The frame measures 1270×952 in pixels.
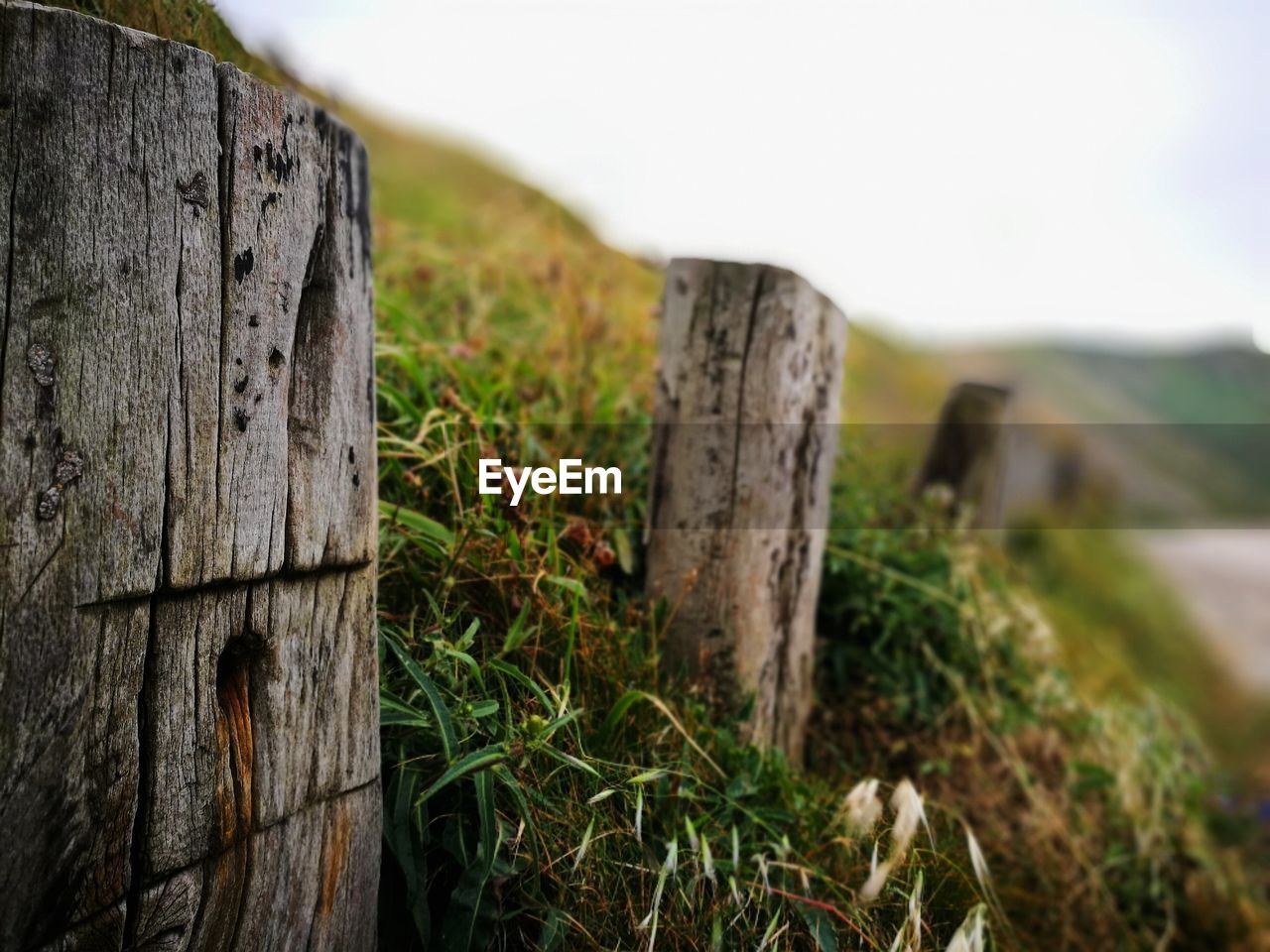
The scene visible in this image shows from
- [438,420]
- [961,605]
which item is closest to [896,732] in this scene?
[961,605]

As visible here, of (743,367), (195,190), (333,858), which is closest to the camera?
(195,190)

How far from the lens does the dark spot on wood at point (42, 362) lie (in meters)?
1.12

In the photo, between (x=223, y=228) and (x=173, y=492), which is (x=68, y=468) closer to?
(x=173, y=492)

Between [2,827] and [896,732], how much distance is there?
8.03 ft

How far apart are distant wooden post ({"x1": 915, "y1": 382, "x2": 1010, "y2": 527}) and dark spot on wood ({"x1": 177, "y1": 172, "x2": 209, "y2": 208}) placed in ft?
12.1

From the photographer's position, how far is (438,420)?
238cm

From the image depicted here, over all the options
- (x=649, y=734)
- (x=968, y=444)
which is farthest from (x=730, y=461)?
(x=968, y=444)

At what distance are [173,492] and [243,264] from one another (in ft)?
1.13

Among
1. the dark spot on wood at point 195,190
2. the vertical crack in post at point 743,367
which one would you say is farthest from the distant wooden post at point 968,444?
the dark spot on wood at point 195,190

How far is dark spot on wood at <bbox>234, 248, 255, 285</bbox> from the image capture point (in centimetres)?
128

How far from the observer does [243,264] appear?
1.29 metres

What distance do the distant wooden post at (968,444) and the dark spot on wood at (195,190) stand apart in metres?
3.70

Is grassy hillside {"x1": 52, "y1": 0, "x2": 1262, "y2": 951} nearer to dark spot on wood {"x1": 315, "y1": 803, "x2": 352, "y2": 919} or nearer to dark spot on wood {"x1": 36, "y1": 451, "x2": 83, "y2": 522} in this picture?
dark spot on wood {"x1": 315, "y1": 803, "x2": 352, "y2": 919}

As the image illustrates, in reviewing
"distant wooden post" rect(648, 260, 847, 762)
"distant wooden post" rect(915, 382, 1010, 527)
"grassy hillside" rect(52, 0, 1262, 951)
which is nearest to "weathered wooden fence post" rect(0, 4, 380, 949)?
"grassy hillside" rect(52, 0, 1262, 951)
